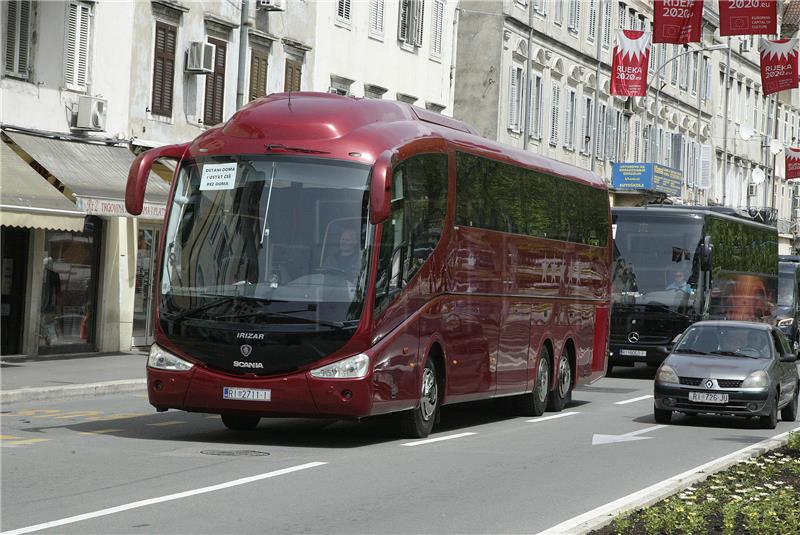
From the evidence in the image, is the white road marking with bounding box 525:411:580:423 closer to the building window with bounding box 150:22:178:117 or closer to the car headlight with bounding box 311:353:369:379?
the car headlight with bounding box 311:353:369:379

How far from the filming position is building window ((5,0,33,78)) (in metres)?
26.2

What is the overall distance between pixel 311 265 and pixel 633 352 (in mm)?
18961

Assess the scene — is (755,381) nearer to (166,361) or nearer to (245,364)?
(245,364)

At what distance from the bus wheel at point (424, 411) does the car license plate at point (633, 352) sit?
16.4 metres

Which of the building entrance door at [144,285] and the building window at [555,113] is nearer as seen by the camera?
the building entrance door at [144,285]

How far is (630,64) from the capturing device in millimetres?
42375

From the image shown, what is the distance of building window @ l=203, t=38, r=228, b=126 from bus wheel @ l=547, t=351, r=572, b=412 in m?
12.5

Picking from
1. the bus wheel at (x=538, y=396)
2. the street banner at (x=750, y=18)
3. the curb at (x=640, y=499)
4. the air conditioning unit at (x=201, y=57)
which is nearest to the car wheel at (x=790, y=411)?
the bus wheel at (x=538, y=396)

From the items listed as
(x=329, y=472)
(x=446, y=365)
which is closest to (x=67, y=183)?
(x=446, y=365)

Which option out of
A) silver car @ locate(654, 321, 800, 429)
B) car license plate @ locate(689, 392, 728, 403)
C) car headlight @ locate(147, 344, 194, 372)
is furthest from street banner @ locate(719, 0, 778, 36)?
car headlight @ locate(147, 344, 194, 372)

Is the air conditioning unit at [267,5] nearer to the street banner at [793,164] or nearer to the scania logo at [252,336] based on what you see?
the scania logo at [252,336]

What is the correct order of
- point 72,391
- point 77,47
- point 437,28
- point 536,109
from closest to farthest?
point 72,391, point 77,47, point 437,28, point 536,109

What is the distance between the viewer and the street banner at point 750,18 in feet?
97.5

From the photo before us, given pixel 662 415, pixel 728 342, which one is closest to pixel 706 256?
pixel 728 342
